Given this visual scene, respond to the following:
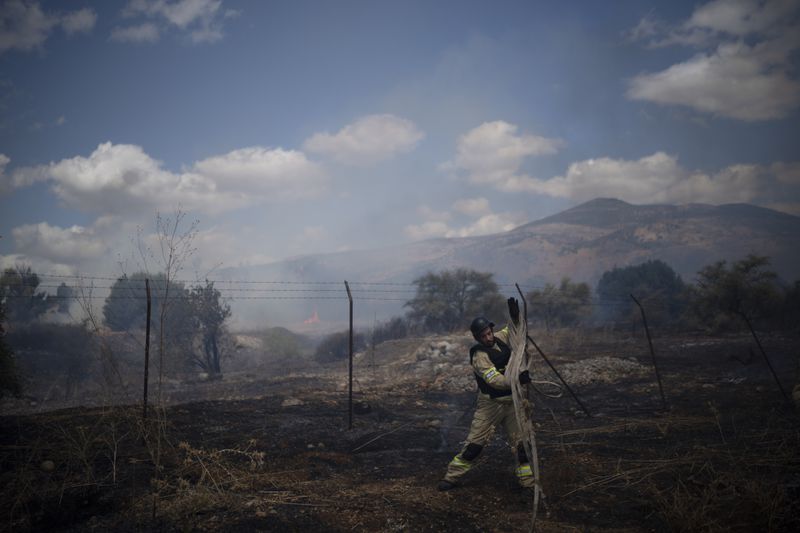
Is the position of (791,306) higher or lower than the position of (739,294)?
lower

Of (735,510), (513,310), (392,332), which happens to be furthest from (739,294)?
(513,310)

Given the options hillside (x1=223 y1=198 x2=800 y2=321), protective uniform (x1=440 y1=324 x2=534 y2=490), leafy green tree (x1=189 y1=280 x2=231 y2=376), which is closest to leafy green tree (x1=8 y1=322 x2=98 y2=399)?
leafy green tree (x1=189 y1=280 x2=231 y2=376)

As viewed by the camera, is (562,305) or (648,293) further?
(648,293)

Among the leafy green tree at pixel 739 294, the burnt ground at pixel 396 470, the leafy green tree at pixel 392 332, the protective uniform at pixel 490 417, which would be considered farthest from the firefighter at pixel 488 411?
the leafy green tree at pixel 392 332

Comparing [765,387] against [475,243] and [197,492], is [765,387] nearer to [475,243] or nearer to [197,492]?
[197,492]

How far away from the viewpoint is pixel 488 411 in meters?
5.30

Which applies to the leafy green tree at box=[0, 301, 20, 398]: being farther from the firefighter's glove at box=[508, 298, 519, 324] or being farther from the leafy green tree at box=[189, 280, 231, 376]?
the leafy green tree at box=[189, 280, 231, 376]

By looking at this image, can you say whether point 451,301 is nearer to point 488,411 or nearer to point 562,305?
point 562,305

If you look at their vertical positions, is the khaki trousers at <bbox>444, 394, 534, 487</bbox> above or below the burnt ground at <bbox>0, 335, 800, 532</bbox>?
above

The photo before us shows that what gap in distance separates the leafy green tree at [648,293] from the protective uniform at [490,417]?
32.7 m

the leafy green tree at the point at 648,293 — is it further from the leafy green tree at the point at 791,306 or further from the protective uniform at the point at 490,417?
the protective uniform at the point at 490,417

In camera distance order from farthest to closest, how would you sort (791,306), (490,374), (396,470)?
1. (791,306)
2. (396,470)
3. (490,374)

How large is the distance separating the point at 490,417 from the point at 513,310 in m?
1.67

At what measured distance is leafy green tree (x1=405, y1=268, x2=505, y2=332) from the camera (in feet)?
116
